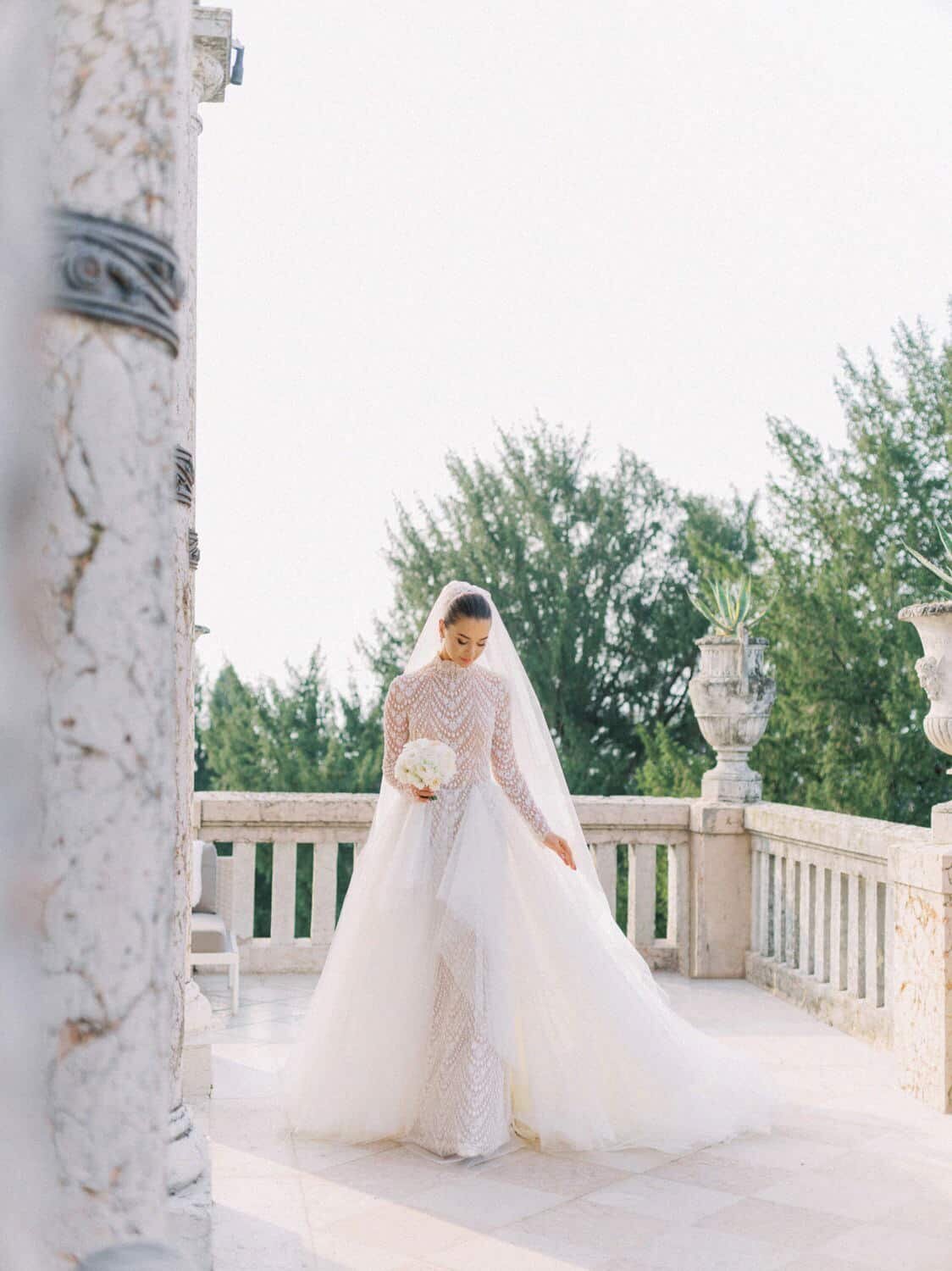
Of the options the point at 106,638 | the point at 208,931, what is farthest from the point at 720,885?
the point at 106,638

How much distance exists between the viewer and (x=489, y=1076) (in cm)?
430

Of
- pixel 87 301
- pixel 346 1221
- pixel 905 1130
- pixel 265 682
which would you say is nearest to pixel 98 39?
pixel 87 301

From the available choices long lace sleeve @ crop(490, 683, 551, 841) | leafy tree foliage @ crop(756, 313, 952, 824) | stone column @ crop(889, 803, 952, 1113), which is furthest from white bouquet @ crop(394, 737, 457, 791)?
leafy tree foliage @ crop(756, 313, 952, 824)

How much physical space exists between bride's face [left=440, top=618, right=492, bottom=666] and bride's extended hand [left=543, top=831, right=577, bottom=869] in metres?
0.68

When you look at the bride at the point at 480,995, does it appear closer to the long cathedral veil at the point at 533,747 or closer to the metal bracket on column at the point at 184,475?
the long cathedral veil at the point at 533,747

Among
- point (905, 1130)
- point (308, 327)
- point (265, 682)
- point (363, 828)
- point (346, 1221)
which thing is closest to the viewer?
point (346, 1221)

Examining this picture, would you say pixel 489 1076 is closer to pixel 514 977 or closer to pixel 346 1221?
pixel 514 977

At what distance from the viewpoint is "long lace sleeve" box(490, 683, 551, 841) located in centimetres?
471

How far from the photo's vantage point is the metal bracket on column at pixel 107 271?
105 cm

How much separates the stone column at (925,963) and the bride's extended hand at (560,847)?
4.88ft

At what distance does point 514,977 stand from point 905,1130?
1521 mm

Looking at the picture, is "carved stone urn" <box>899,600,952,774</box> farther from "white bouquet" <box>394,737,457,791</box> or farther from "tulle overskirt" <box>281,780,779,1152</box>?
"white bouquet" <box>394,737,457,791</box>

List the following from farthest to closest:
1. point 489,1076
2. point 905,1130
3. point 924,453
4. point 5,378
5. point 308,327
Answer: point 308,327, point 924,453, point 905,1130, point 489,1076, point 5,378

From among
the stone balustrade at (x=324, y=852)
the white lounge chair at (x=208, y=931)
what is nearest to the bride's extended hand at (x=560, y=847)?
the white lounge chair at (x=208, y=931)
